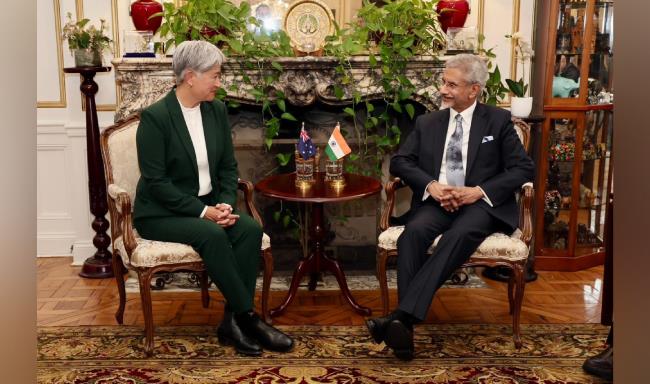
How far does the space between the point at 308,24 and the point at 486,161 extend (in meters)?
1.46

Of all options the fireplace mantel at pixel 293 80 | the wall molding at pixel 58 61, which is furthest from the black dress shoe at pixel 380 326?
the wall molding at pixel 58 61

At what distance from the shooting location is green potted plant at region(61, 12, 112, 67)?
379 cm

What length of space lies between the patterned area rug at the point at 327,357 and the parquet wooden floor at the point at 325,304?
0.44ft

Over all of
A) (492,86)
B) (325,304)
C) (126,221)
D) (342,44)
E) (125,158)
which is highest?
(342,44)

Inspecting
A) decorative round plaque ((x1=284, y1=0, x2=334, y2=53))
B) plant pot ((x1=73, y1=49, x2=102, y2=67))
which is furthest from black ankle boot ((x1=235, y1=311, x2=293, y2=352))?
plant pot ((x1=73, y1=49, x2=102, y2=67))

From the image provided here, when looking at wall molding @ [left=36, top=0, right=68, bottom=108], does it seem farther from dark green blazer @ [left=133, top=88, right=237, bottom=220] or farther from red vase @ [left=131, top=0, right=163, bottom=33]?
dark green blazer @ [left=133, top=88, right=237, bottom=220]

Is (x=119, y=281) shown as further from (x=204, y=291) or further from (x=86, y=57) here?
(x=86, y=57)

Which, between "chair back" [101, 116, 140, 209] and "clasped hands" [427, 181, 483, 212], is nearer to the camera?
"clasped hands" [427, 181, 483, 212]

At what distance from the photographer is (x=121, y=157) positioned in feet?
10.5

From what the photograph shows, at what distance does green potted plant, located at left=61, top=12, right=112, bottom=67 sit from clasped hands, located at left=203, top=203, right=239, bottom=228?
1.44 meters

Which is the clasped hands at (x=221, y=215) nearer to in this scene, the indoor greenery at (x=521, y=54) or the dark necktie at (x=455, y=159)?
the dark necktie at (x=455, y=159)

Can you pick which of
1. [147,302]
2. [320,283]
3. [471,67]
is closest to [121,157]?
[147,302]

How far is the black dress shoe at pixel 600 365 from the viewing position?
2695 millimetres

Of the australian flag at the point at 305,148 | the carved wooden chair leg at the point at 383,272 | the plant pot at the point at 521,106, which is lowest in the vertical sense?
the carved wooden chair leg at the point at 383,272
